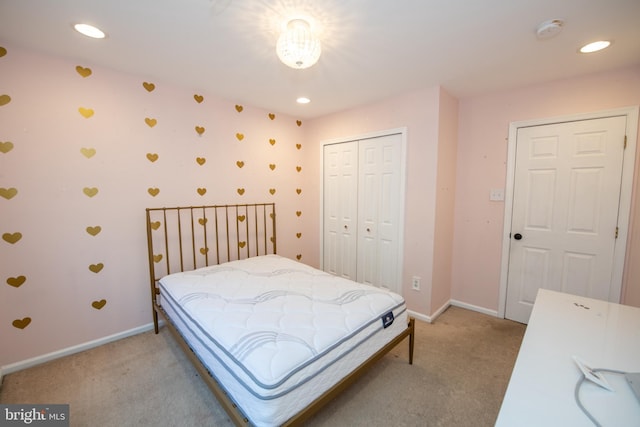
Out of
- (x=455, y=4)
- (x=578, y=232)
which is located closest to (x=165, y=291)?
(x=455, y=4)

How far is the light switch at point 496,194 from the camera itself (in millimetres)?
2709

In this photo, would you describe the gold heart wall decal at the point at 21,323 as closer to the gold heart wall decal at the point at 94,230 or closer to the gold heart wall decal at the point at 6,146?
the gold heart wall decal at the point at 94,230

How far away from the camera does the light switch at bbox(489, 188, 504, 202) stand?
8.89 feet

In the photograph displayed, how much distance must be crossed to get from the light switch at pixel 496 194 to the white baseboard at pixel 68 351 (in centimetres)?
364

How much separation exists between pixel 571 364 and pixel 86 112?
3.28 metres

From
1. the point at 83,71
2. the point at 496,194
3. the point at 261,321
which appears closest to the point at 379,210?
the point at 496,194

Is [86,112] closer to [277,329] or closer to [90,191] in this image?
[90,191]

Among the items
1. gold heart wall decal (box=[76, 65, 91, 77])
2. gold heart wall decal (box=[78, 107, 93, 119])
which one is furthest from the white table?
gold heart wall decal (box=[76, 65, 91, 77])

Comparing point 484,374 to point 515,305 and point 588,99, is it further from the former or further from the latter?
point 588,99

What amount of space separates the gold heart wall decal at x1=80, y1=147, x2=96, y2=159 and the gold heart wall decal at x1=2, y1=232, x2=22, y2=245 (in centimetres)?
71

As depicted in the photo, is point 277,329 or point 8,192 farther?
point 8,192

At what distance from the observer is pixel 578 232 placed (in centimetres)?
236

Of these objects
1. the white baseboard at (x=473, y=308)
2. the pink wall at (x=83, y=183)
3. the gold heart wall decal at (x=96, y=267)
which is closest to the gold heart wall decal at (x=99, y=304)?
the pink wall at (x=83, y=183)

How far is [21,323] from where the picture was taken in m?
→ 1.94
